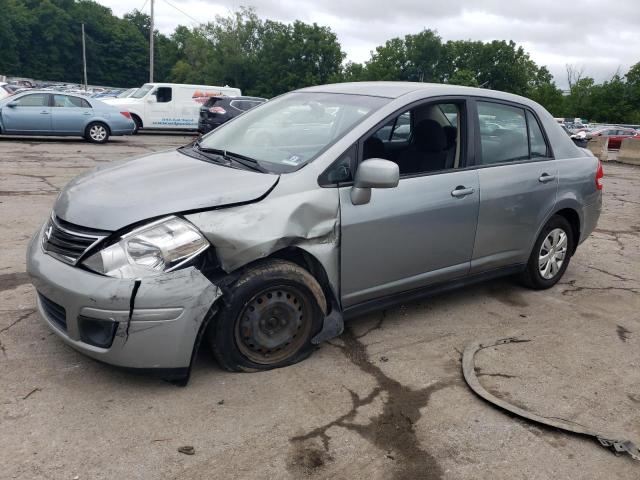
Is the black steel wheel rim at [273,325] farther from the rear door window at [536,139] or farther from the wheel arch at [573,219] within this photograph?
the wheel arch at [573,219]

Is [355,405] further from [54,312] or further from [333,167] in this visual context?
[54,312]

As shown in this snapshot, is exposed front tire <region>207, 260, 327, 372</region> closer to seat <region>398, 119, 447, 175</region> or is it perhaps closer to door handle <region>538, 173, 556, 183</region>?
seat <region>398, 119, 447, 175</region>

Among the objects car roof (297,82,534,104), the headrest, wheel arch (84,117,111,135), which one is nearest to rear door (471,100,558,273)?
car roof (297,82,534,104)

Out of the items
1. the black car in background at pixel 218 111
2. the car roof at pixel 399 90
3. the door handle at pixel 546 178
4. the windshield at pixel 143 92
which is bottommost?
the door handle at pixel 546 178

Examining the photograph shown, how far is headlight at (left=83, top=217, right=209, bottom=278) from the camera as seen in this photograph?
2.86m

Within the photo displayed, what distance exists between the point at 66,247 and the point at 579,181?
4.10m

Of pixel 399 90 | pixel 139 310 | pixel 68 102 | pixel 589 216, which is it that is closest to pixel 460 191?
pixel 399 90

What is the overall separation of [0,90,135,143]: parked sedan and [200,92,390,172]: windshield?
41.8ft

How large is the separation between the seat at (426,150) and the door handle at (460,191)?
0.18 m

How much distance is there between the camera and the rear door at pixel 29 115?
14.8 metres

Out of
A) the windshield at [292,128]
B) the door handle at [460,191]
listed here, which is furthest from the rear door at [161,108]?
the door handle at [460,191]

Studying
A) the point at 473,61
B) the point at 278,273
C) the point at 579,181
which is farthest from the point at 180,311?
the point at 473,61

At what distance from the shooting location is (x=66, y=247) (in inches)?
119

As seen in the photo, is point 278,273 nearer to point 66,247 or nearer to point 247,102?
point 66,247
